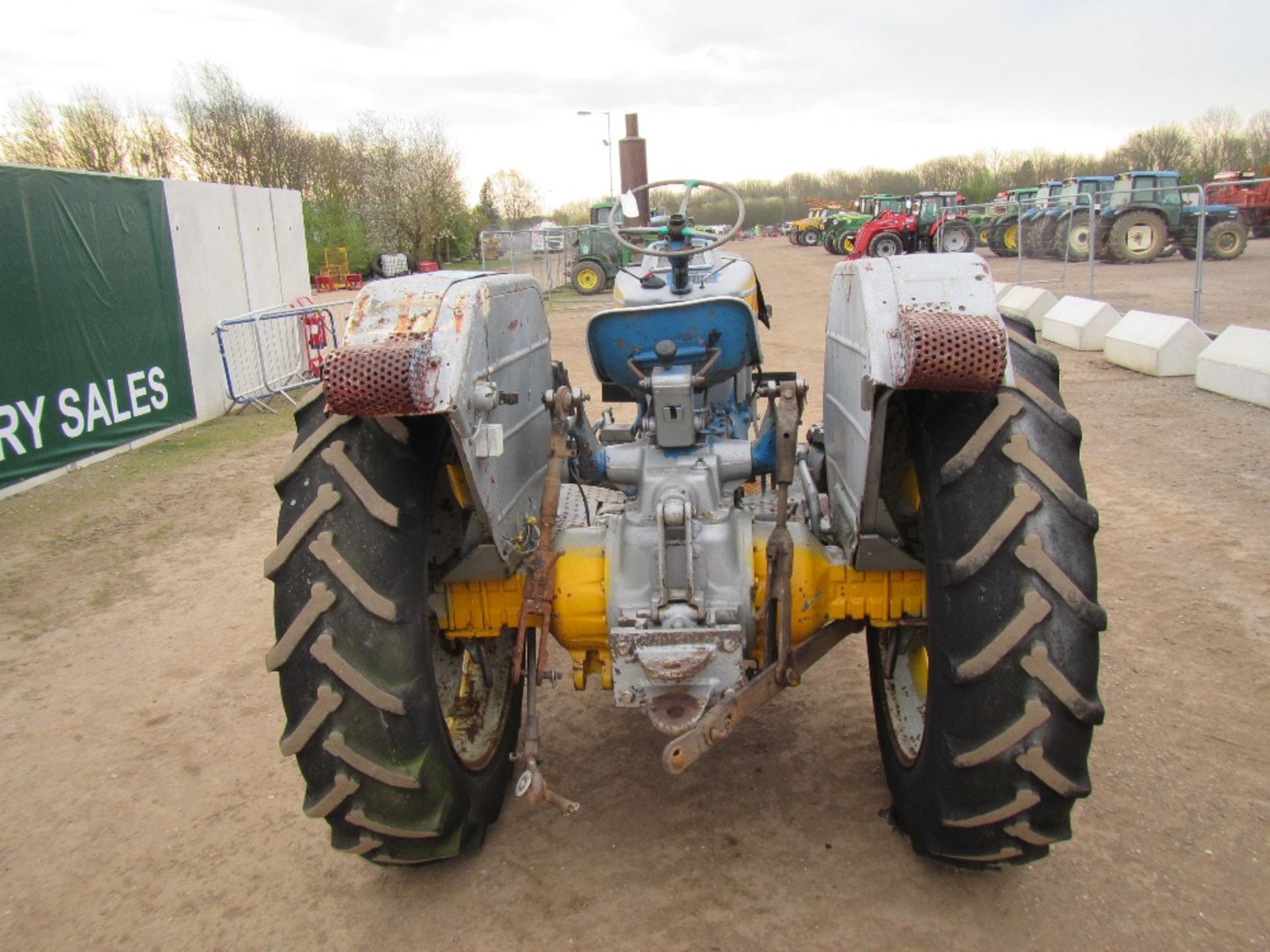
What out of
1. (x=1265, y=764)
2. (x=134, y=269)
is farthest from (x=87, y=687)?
(x=134, y=269)

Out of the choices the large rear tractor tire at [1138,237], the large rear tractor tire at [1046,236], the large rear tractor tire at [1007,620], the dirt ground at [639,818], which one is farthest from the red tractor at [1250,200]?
the large rear tractor tire at [1007,620]

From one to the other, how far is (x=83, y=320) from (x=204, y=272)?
261cm

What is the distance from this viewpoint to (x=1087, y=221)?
23.5 meters

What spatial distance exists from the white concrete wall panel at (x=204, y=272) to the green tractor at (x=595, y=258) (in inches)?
597

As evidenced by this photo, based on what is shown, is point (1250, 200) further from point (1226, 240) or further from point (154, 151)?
point (154, 151)

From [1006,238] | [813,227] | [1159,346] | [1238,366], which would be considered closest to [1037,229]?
[1006,238]

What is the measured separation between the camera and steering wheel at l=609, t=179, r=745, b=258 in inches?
138

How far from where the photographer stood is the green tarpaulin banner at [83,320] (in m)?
7.90

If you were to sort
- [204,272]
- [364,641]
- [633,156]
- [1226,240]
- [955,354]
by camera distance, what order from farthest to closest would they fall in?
[1226,240] < [204,272] < [633,156] < [364,641] < [955,354]

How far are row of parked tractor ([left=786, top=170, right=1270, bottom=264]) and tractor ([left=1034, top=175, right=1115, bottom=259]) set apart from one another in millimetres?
22

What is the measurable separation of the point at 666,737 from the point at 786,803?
0.67m

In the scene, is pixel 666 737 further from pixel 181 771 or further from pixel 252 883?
pixel 181 771

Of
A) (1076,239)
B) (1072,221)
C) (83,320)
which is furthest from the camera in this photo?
(1076,239)

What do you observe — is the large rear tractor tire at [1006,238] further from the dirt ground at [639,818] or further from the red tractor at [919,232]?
the dirt ground at [639,818]
